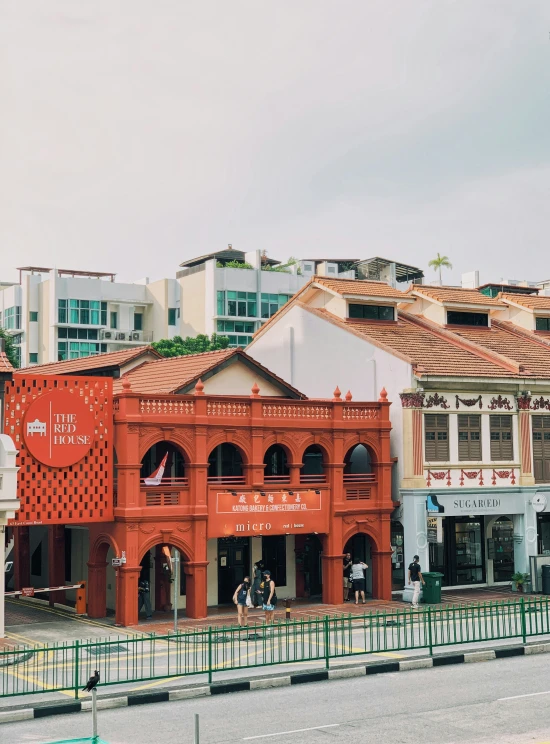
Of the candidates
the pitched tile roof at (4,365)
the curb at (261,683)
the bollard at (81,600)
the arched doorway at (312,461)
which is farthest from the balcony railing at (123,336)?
the curb at (261,683)

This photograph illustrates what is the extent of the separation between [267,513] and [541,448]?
1188 centimetres

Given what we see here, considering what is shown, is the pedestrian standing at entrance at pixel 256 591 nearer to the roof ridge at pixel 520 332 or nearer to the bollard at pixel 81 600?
the bollard at pixel 81 600

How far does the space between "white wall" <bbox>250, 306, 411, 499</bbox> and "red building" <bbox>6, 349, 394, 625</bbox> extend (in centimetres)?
148

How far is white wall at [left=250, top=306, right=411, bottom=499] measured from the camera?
36.9 metres

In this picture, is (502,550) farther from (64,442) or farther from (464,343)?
(64,442)

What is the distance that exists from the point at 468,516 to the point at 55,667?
2251 cm

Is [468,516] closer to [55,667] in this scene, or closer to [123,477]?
→ [123,477]

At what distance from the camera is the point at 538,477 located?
127 ft

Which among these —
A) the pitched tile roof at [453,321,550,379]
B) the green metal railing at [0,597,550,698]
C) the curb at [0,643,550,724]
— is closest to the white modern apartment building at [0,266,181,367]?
the pitched tile roof at [453,321,550,379]

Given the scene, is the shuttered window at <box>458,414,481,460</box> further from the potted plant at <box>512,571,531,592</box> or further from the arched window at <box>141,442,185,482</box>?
the arched window at <box>141,442,185,482</box>

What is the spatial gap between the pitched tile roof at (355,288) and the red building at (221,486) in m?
5.71

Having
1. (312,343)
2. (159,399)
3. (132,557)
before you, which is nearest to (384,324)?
(312,343)

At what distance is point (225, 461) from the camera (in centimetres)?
3519

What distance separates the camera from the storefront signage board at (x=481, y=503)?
3656 centimetres
